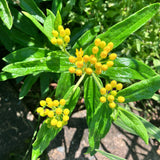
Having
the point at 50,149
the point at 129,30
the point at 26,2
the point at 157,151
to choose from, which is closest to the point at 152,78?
the point at 129,30

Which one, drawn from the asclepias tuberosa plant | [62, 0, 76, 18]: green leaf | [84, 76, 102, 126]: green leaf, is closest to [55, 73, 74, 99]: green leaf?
the asclepias tuberosa plant

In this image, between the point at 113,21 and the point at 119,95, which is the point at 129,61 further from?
the point at 113,21

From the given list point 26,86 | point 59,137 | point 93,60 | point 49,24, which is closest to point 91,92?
point 93,60

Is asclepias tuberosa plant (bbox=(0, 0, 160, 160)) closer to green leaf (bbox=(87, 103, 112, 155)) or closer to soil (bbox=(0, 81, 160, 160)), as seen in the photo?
green leaf (bbox=(87, 103, 112, 155))

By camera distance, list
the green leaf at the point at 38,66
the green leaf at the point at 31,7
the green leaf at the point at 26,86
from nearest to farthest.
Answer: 1. the green leaf at the point at 38,66
2. the green leaf at the point at 31,7
3. the green leaf at the point at 26,86

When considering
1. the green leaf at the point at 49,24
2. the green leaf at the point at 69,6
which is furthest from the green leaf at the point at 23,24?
the green leaf at the point at 49,24

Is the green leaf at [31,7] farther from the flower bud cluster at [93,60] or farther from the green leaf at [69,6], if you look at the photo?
the flower bud cluster at [93,60]
